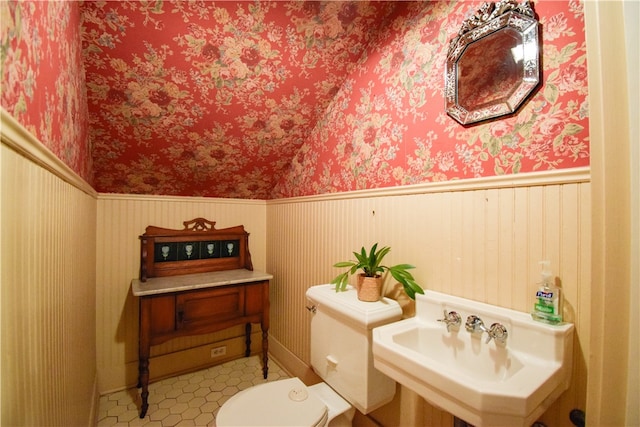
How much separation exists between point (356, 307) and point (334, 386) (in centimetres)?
44

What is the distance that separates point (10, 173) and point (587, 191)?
4.76ft

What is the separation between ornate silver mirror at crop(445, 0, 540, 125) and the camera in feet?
3.34

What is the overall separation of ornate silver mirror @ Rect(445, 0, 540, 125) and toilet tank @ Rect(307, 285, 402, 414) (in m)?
0.93

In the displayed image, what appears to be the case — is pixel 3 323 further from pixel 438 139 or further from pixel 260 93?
pixel 260 93

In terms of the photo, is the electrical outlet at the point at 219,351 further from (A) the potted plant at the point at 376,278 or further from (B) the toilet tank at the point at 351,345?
(A) the potted plant at the point at 376,278

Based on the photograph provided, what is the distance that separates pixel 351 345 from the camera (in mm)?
1280

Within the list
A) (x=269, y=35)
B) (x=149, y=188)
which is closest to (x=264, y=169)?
(x=149, y=188)

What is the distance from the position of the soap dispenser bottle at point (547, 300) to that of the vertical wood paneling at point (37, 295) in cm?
136

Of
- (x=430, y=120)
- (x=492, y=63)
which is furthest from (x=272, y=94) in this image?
(x=492, y=63)

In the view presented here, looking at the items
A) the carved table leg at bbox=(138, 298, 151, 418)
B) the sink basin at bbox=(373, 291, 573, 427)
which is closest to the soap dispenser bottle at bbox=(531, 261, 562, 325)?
the sink basin at bbox=(373, 291, 573, 427)

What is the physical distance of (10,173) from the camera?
1.64 feet

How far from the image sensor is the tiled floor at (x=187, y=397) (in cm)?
176

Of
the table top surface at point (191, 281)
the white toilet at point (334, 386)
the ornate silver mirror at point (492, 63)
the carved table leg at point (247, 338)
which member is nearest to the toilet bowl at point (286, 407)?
the white toilet at point (334, 386)

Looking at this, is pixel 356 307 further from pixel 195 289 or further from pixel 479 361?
pixel 195 289
